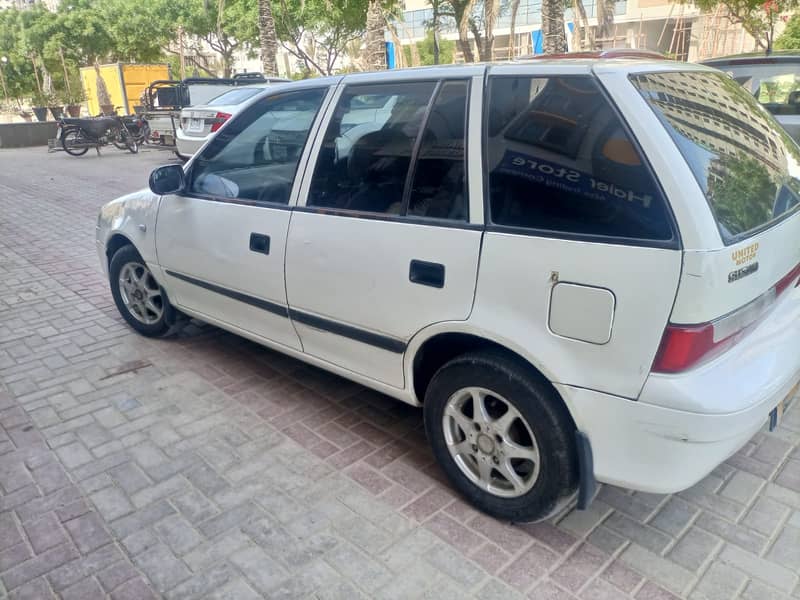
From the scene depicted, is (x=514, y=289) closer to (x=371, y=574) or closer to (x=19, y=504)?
(x=371, y=574)

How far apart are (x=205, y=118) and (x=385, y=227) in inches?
373

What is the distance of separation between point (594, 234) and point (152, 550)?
83.0 inches

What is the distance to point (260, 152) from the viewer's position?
3.51 m

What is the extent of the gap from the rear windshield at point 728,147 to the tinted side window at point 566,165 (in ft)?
0.60

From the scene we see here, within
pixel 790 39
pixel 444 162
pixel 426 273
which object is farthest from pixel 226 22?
pixel 426 273

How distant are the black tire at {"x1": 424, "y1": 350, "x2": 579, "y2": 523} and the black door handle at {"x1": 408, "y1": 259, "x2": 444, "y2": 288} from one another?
1.10 ft

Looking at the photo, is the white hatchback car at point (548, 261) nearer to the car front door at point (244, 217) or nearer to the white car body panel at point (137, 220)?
the car front door at point (244, 217)

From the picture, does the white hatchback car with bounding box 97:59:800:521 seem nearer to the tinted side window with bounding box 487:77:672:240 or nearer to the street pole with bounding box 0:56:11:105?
the tinted side window with bounding box 487:77:672:240

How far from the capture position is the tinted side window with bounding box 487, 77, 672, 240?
2.05 metres

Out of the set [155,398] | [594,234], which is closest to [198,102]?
[155,398]

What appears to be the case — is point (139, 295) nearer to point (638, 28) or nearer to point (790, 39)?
point (790, 39)

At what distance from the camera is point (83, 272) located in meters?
6.34

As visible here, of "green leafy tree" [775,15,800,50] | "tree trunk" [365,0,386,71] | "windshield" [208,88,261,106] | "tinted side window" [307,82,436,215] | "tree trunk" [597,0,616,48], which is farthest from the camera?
"green leafy tree" [775,15,800,50]

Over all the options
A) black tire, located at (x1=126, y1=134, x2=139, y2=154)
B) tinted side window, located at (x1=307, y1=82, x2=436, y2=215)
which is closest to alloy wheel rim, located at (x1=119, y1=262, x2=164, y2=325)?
tinted side window, located at (x1=307, y1=82, x2=436, y2=215)
